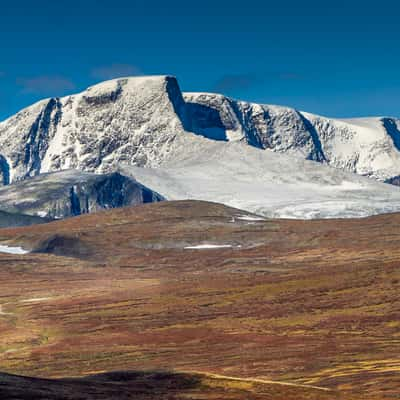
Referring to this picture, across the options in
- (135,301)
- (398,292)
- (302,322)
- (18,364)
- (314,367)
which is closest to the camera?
(314,367)

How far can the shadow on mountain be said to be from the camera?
8138 centimetres

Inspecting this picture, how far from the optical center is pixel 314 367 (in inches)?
4409

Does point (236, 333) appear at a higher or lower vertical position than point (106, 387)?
Result: higher

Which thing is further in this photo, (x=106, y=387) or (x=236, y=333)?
(x=236, y=333)

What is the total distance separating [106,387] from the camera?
298ft

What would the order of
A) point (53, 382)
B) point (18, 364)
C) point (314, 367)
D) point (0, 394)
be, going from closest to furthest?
point (0, 394), point (53, 382), point (314, 367), point (18, 364)

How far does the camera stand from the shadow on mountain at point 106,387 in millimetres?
81375

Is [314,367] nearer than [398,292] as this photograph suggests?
Yes

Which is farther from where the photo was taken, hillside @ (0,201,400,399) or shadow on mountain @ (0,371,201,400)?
hillside @ (0,201,400,399)

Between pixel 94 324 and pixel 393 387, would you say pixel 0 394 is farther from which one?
pixel 94 324

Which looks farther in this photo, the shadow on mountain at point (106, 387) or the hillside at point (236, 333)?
the hillside at point (236, 333)

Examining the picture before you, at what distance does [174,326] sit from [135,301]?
29873mm

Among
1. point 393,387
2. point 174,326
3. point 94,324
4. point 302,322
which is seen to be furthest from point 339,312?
point 393,387

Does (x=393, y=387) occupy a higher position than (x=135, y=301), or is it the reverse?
(x=135, y=301)
